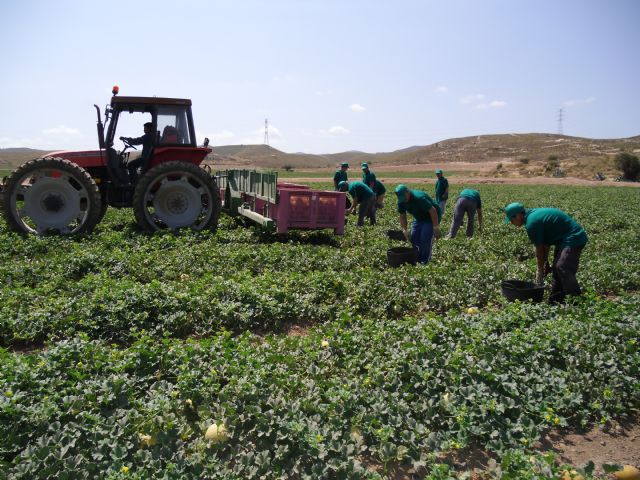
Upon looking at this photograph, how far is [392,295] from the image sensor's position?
691cm

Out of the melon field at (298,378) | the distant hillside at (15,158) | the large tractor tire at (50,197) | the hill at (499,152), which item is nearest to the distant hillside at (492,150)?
the hill at (499,152)

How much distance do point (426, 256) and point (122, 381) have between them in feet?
20.2

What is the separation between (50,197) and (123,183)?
140 cm

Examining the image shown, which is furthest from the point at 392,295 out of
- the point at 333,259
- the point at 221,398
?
the point at 221,398

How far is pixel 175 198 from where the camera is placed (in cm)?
1062

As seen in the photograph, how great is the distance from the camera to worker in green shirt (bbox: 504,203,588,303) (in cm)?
656

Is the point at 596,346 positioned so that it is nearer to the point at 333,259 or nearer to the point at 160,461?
the point at 160,461

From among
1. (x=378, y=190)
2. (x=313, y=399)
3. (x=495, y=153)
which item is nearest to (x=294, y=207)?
(x=378, y=190)

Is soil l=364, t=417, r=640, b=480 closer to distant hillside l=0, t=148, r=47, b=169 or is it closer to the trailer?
the trailer

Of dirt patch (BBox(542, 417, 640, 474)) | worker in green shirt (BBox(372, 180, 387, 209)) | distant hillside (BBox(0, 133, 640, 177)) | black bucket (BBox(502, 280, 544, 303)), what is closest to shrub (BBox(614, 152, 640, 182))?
distant hillside (BBox(0, 133, 640, 177))

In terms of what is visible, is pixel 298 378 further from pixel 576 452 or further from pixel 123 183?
pixel 123 183

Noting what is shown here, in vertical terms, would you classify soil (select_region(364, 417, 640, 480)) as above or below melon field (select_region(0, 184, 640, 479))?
below

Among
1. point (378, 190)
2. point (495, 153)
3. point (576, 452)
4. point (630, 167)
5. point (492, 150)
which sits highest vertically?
point (492, 150)

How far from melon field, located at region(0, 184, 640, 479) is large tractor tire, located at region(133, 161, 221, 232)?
9.42 feet
